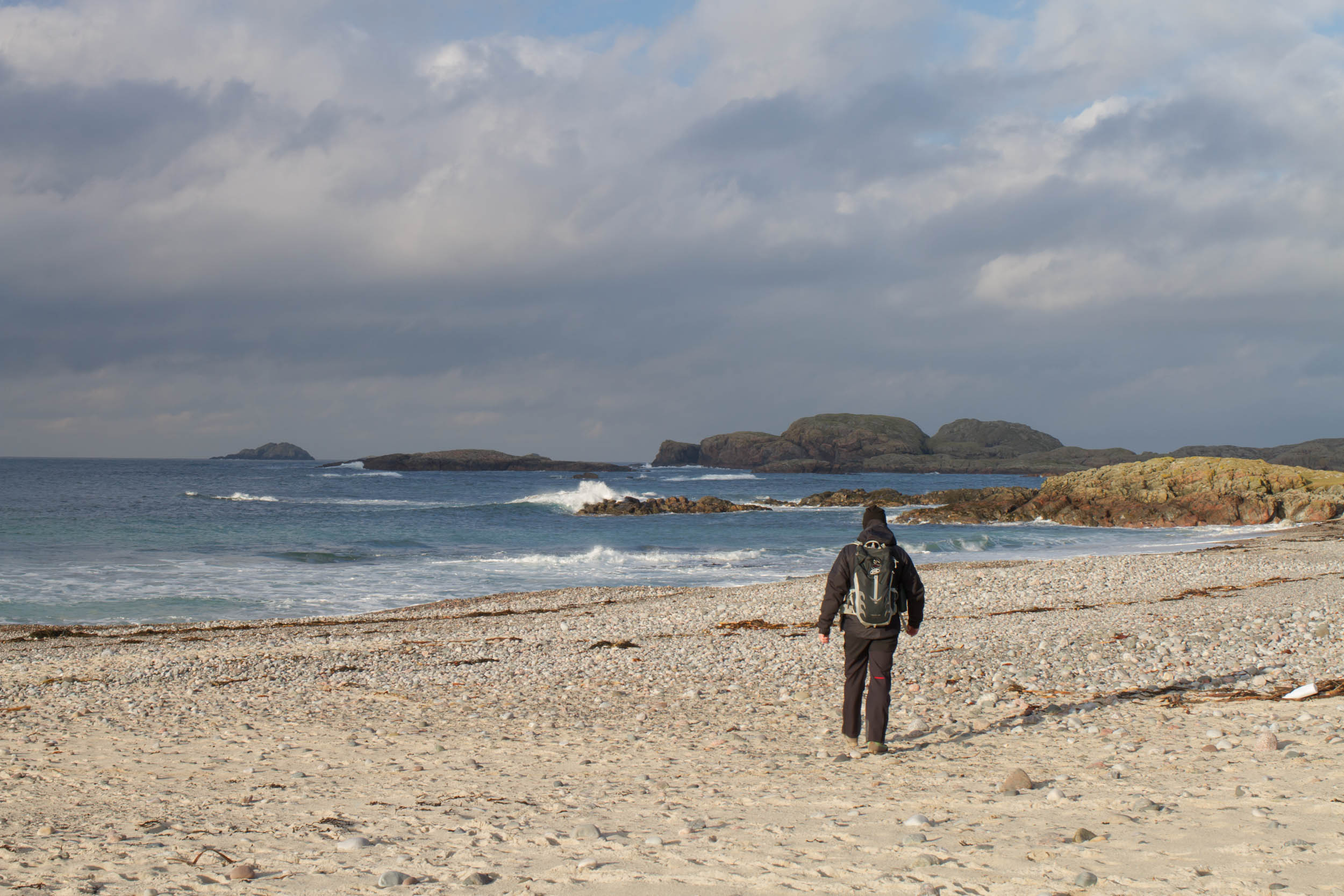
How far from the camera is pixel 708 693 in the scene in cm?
976

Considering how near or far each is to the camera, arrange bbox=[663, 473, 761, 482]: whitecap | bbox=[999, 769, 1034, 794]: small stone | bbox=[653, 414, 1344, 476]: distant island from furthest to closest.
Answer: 1. bbox=[653, 414, 1344, 476]: distant island
2. bbox=[663, 473, 761, 482]: whitecap
3. bbox=[999, 769, 1034, 794]: small stone

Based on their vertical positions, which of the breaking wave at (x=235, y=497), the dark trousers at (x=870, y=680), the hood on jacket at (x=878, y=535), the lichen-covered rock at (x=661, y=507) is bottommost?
the breaking wave at (x=235, y=497)

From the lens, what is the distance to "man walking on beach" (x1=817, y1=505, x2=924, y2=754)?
267 inches

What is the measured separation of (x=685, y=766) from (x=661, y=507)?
176 feet

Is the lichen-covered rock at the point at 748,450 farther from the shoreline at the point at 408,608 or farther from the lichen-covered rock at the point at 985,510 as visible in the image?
the shoreline at the point at 408,608

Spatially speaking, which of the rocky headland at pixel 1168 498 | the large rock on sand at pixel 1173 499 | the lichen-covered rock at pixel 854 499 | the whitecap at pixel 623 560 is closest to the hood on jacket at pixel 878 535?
the whitecap at pixel 623 560

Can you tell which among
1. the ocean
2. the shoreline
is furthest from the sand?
the ocean

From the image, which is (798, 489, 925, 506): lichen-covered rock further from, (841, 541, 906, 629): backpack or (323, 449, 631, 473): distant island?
(323, 449, 631, 473): distant island

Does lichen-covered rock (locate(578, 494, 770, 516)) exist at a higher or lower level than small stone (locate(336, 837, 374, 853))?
lower

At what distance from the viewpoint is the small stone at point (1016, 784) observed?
5.79 metres

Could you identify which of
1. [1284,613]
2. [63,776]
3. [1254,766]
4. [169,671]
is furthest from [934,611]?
[63,776]

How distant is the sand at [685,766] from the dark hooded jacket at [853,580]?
40.1 inches

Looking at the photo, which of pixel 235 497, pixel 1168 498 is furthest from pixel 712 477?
pixel 1168 498

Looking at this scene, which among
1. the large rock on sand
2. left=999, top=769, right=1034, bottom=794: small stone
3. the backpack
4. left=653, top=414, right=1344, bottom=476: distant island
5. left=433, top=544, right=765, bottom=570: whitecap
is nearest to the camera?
left=999, top=769, right=1034, bottom=794: small stone
